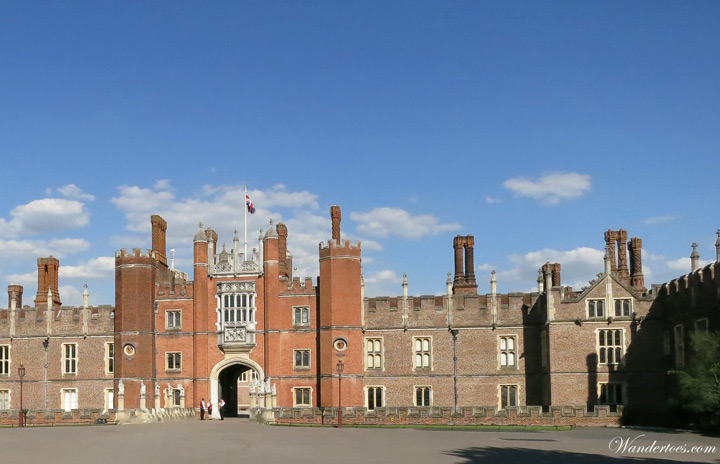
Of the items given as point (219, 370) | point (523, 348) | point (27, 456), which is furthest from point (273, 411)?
point (27, 456)

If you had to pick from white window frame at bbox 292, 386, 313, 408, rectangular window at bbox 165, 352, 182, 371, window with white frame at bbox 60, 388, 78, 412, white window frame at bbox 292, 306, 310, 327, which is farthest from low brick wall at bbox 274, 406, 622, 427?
window with white frame at bbox 60, 388, 78, 412

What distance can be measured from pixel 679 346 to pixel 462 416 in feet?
33.4

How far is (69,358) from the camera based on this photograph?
49781 mm

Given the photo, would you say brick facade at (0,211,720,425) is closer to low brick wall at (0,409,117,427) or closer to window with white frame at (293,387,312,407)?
window with white frame at (293,387,312,407)

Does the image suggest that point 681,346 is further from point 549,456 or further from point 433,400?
point 549,456

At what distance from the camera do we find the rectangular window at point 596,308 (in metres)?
43.2

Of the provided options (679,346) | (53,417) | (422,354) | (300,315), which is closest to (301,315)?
(300,315)

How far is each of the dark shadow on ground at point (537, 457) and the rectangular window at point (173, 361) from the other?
86.9ft

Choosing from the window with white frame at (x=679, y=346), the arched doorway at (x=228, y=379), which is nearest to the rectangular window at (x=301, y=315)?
the arched doorway at (x=228, y=379)

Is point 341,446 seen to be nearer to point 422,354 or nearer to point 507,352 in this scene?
point 422,354

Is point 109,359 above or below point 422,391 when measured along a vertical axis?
above

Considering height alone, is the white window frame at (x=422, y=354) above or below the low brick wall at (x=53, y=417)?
above

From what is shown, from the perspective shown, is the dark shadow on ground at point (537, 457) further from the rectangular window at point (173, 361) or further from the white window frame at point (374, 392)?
the rectangular window at point (173, 361)

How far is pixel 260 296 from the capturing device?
48.1 metres
